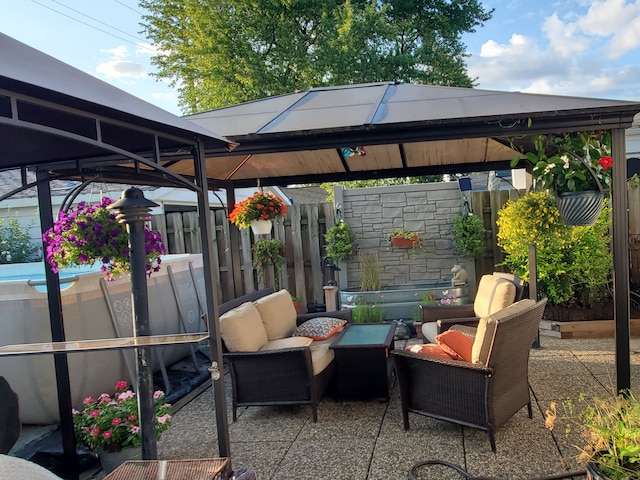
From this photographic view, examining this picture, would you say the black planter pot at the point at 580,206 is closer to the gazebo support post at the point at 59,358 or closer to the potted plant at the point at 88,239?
the potted plant at the point at 88,239

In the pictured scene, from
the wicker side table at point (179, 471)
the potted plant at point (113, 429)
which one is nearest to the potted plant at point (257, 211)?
the potted plant at point (113, 429)

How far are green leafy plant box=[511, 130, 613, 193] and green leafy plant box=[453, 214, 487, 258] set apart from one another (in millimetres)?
3311

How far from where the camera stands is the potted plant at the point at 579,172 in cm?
321

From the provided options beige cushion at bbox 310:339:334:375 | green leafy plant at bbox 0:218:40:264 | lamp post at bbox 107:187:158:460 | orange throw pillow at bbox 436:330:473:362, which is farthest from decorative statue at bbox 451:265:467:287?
green leafy plant at bbox 0:218:40:264

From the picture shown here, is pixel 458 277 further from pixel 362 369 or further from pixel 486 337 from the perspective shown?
pixel 486 337

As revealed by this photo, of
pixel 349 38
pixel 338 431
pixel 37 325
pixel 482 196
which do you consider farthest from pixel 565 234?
pixel 349 38

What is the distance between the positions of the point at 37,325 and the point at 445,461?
3084mm

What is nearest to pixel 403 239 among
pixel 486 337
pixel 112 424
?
pixel 486 337

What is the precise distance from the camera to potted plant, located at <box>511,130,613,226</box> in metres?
3.21

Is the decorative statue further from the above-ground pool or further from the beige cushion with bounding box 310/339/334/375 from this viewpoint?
the beige cushion with bounding box 310/339/334/375

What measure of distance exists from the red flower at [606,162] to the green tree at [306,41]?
10593mm

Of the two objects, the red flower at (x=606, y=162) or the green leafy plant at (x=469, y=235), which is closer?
the red flower at (x=606, y=162)

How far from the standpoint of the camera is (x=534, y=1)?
12.1 meters

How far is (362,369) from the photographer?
3.85 meters
